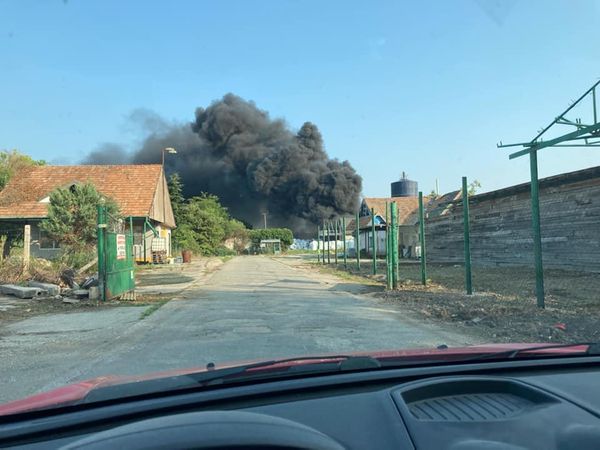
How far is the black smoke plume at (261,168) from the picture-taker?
7188cm

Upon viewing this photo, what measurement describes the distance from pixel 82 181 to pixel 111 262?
22.5m

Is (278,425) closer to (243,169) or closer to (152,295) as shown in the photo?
(152,295)

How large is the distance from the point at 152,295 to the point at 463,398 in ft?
43.1

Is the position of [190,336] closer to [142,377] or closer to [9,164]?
[142,377]

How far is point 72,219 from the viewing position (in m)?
20.8

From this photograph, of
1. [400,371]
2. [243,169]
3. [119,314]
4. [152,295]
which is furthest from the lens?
[243,169]

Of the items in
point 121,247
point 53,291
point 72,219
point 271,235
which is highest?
point 72,219

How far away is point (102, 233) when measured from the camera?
1192 cm

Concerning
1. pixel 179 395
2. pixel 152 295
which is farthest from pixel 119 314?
pixel 179 395

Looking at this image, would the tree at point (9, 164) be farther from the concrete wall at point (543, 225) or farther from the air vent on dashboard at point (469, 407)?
the air vent on dashboard at point (469, 407)

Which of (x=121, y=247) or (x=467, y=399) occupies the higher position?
Result: (x=121, y=247)

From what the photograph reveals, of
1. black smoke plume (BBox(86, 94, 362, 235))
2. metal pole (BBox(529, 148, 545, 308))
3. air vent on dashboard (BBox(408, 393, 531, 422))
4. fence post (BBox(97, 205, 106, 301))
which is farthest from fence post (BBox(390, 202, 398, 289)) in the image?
black smoke plume (BBox(86, 94, 362, 235))

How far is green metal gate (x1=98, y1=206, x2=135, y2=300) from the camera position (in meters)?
12.0

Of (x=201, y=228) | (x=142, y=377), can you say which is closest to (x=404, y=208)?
(x=201, y=228)
